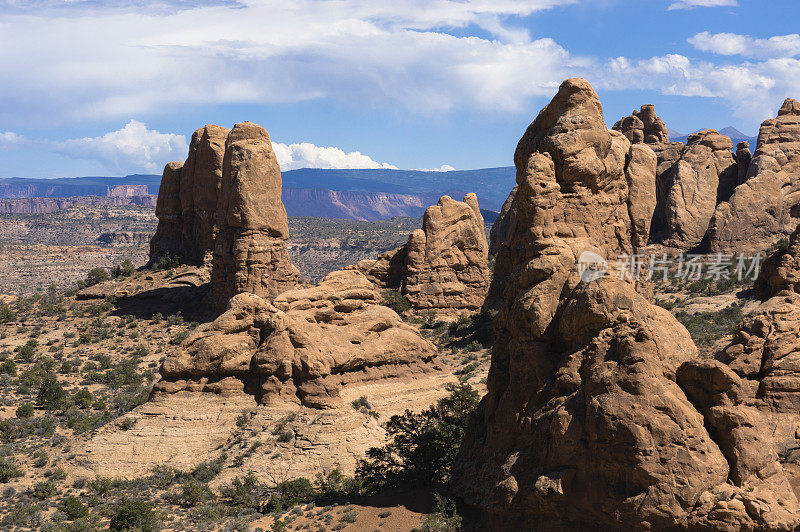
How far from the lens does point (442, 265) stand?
49.9m

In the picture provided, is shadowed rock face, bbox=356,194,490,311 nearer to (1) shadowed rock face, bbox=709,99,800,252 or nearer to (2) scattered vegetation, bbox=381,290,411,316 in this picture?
(2) scattered vegetation, bbox=381,290,411,316

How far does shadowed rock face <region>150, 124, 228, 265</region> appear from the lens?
174ft

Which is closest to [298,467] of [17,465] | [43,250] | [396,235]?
[17,465]

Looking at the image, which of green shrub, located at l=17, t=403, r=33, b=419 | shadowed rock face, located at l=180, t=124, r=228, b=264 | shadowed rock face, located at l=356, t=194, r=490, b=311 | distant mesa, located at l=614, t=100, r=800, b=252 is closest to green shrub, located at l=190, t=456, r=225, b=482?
green shrub, located at l=17, t=403, r=33, b=419

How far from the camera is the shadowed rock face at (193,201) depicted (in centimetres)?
Answer: 5300

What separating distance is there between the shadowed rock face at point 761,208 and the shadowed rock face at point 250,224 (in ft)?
109

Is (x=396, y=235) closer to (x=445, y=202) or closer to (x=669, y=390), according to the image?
(x=445, y=202)

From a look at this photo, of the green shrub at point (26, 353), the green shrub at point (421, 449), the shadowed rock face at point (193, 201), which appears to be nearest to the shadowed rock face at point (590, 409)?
the green shrub at point (421, 449)

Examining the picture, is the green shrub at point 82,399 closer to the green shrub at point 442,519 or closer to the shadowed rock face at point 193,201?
the shadowed rock face at point 193,201

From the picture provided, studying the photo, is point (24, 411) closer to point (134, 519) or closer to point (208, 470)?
point (208, 470)

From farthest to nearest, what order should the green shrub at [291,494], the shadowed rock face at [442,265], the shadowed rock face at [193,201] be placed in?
1. the shadowed rock face at [193,201]
2. the shadowed rock face at [442,265]
3. the green shrub at [291,494]

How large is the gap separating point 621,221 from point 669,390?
10304mm

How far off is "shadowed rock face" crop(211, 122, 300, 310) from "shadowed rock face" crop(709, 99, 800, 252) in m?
33.3

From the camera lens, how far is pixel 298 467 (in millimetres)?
23766
